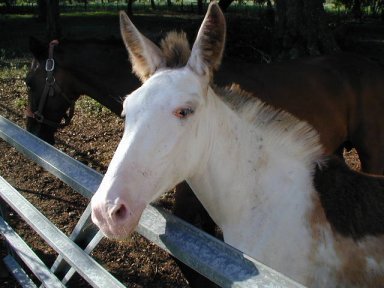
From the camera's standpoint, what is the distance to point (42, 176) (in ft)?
18.4

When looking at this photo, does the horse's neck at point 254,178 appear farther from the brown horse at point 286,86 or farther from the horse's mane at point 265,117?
the brown horse at point 286,86

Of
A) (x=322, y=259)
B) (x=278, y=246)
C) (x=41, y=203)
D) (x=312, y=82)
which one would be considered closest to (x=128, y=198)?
(x=278, y=246)

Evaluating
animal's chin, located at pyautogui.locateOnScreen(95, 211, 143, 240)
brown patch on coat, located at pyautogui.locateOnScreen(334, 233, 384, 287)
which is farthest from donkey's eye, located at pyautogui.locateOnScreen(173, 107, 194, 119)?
brown patch on coat, located at pyautogui.locateOnScreen(334, 233, 384, 287)

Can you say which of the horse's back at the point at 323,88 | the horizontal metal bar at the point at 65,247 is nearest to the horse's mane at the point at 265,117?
the horizontal metal bar at the point at 65,247

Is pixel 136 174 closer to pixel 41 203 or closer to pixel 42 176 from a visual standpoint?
pixel 41 203

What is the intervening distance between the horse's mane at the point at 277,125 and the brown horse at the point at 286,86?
1.81 meters

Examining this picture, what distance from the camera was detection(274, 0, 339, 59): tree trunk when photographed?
6.14m

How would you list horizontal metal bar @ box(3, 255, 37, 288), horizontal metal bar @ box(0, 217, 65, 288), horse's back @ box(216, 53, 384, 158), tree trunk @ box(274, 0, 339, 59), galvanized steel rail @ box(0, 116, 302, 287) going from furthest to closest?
1. tree trunk @ box(274, 0, 339, 59)
2. horse's back @ box(216, 53, 384, 158)
3. horizontal metal bar @ box(3, 255, 37, 288)
4. horizontal metal bar @ box(0, 217, 65, 288)
5. galvanized steel rail @ box(0, 116, 302, 287)

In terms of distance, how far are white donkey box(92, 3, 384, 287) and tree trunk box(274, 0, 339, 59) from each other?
4.23 meters

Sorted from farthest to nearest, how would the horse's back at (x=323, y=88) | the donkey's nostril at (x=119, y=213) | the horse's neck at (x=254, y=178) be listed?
1. the horse's back at (x=323, y=88)
2. the horse's neck at (x=254, y=178)
3. the donkey's nostril at (x=119, y=213)

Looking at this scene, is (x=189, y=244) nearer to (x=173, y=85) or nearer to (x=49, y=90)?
(x=173, y=85)

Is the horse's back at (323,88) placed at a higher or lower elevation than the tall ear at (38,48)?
lower

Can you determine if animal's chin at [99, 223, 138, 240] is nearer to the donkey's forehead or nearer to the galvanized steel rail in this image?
the galvanized steel rail

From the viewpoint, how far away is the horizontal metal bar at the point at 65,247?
1.89 m
